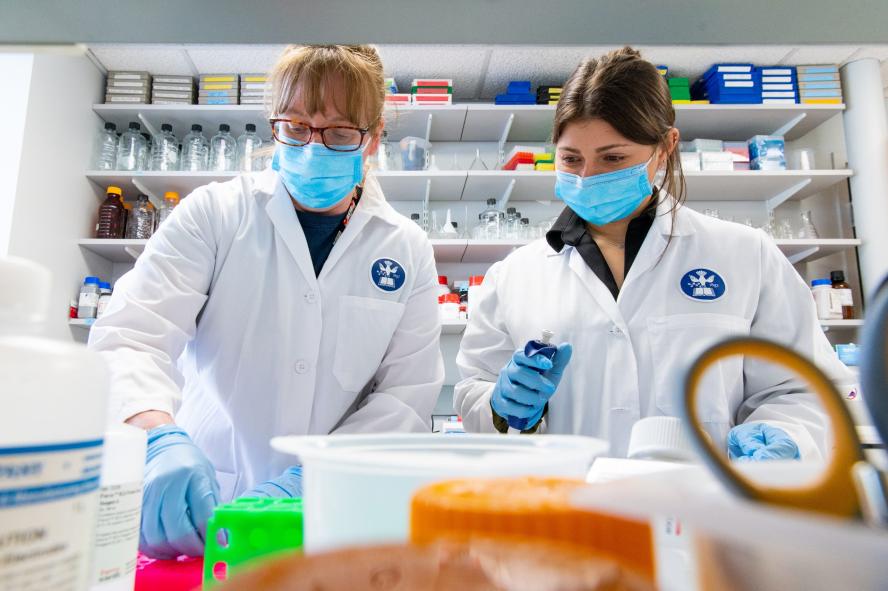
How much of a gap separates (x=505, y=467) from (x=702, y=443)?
0.45ft

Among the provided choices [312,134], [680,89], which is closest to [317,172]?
[312,134]

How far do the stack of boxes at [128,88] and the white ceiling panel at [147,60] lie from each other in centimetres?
4

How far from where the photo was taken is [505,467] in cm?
34

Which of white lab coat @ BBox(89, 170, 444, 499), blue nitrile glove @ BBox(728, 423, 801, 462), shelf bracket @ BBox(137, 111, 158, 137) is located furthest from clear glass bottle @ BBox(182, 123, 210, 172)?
blue nitrile glove @ BBox(728, 423, 801, 462)

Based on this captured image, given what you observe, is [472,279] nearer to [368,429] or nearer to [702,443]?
[368,429]

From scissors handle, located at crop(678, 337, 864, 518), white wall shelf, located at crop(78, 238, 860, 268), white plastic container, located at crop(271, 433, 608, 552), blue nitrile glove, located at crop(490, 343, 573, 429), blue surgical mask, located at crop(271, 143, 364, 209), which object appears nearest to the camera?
scissors handle, located at crop(678, 337, 864, 518)

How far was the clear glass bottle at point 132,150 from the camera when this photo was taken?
9.66ft

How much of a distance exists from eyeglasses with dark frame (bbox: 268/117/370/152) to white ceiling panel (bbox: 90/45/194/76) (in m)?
2.15

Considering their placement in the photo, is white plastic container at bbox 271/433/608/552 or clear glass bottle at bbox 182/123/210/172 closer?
white plastic container at bbox 271/433/608/552

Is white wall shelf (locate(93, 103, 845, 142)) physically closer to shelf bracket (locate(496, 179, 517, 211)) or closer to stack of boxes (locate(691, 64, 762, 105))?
stack of boxes (locate(691, 64, 762, 105))

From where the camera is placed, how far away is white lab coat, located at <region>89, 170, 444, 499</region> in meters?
1.14

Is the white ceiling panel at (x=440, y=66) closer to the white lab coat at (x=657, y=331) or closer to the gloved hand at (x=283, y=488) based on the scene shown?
the white lab coat at (x=657, y=331)

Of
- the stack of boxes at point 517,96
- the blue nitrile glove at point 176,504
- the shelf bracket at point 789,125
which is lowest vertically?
the blue nitrile glove at point 176,504

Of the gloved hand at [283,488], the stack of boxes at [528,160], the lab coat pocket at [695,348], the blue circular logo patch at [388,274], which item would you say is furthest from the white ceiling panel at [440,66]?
the gloved hand at [283,488]
